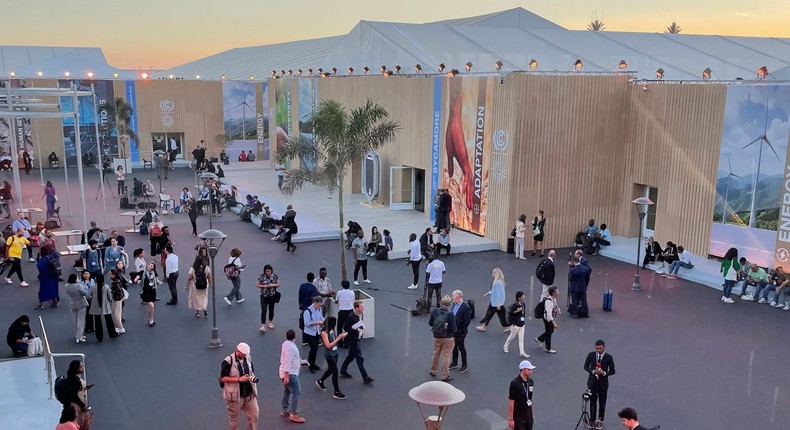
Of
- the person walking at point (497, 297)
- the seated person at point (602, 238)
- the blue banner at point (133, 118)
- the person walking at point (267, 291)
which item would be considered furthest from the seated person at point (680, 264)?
the blue banner at point (133, 118)

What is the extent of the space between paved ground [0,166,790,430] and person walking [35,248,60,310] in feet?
1.12

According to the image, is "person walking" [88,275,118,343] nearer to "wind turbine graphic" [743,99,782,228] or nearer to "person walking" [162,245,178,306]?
"person walking" [162,245,178,306]

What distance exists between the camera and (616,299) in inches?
660

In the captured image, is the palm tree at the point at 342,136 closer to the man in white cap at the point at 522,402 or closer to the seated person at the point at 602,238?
the man in white cap at the point at 522,402

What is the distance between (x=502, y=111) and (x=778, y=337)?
10084 millimetres

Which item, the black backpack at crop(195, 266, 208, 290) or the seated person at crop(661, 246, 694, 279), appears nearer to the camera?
the black backpack at crop(195, 266, 208, 290)

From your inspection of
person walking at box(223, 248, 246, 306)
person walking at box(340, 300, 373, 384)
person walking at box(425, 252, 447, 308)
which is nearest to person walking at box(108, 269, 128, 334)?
person walking at box(223, 248, 246, 306)

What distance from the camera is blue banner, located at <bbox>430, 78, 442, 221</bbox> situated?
968 inches

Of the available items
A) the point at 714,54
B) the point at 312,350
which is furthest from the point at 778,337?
the point at 714,54

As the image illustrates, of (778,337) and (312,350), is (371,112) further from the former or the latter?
(778,337)

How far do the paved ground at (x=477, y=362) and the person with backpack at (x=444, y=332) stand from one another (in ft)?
1.22

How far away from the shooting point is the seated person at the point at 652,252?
19422mm

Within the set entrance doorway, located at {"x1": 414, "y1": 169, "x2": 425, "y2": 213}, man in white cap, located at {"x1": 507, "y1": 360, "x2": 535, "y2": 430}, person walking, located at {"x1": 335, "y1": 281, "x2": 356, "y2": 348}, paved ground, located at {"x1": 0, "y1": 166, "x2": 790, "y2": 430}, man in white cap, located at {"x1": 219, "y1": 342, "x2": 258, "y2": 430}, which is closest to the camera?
man in white cap, located at {"x1": 507, "y1": 360, "x2": 535, "y2": 430}

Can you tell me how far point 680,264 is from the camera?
1881 cm
